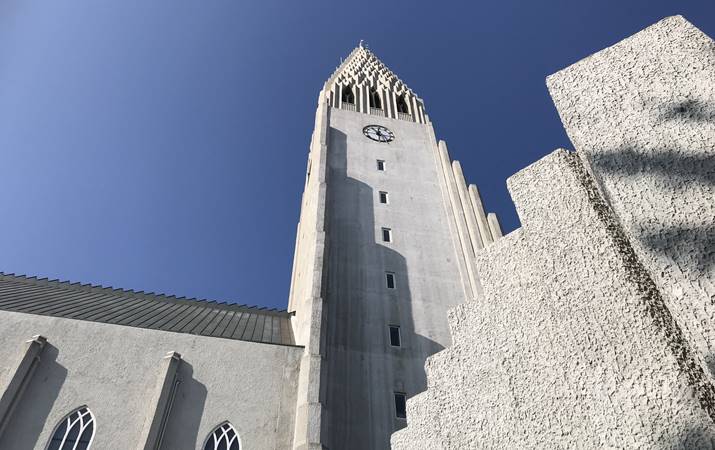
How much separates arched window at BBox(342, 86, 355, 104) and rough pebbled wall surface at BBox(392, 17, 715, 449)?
3543 cm

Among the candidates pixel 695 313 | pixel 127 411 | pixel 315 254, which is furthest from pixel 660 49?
pixel 315 254

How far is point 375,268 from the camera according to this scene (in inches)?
889

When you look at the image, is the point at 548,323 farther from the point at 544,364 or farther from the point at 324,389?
the point at 324,389

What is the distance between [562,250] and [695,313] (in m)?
0.79

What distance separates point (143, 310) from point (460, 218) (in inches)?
652

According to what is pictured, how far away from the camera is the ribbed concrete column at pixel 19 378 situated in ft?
43.3

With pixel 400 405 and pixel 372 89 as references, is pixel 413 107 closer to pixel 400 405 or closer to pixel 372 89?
pixel 372 89

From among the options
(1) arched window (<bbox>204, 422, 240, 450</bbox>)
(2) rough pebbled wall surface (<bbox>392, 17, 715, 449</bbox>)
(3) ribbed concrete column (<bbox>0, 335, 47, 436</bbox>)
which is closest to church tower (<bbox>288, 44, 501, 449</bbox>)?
(1) arched window (<bbox>204, 422, 240, 450</bbox>)

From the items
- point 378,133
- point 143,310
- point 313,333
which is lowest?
point 313,333

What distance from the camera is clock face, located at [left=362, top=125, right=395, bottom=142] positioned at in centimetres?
3172

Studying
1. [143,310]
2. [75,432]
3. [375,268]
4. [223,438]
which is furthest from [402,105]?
[75,432]

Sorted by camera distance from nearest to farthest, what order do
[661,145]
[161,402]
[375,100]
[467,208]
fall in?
[661,145] < [161,402] < [467,208] < [375,100]

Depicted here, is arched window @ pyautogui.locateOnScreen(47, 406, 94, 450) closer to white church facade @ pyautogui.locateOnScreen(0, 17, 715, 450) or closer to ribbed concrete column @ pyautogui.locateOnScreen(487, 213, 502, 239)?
white church facade @ pyautogui.locateOnScreen(0, 17, 715, 450)

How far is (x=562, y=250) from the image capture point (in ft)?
8.47
